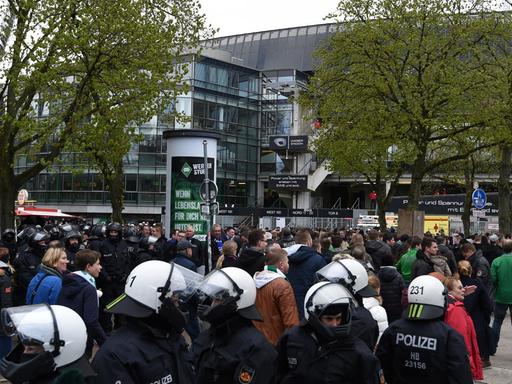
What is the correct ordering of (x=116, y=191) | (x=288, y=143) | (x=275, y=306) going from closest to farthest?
(x=275, y=306) → (x=116, y=191) → (x=288, y=143)

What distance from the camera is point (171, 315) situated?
330cm

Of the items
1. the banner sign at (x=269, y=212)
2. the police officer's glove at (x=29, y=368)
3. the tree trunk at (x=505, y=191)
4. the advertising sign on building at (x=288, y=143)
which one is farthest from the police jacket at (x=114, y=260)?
the advertising sign on building at (x=288, y=143)

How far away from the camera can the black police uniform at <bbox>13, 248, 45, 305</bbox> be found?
8.74 metres

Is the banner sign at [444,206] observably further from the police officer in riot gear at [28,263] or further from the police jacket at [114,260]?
the police officer in riot gear at [28,263]

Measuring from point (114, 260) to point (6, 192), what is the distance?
9392 millimetres

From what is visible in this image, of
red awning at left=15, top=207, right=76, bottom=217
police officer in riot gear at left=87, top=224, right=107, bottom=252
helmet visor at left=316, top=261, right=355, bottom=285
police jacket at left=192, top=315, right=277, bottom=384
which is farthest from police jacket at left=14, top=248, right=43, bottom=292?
red awning at left=15, top=207, right=76, bottom=217

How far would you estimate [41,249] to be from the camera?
8.98m

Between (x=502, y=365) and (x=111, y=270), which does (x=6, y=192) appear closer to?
(x=111, y=270)

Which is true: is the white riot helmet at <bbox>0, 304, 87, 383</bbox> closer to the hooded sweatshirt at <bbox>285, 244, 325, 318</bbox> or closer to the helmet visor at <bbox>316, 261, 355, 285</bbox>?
the helmet visor at <bbox>316, 261, 355, 285</bbox>

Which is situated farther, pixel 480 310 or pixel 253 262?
pixel 480 310

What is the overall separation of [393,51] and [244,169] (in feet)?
122

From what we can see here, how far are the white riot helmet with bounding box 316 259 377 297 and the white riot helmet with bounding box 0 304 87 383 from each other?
261 centimetres

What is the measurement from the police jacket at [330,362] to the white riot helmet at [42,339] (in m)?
1.32

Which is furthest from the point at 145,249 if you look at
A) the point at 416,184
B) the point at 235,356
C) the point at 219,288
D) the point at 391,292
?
the point at 416,184
